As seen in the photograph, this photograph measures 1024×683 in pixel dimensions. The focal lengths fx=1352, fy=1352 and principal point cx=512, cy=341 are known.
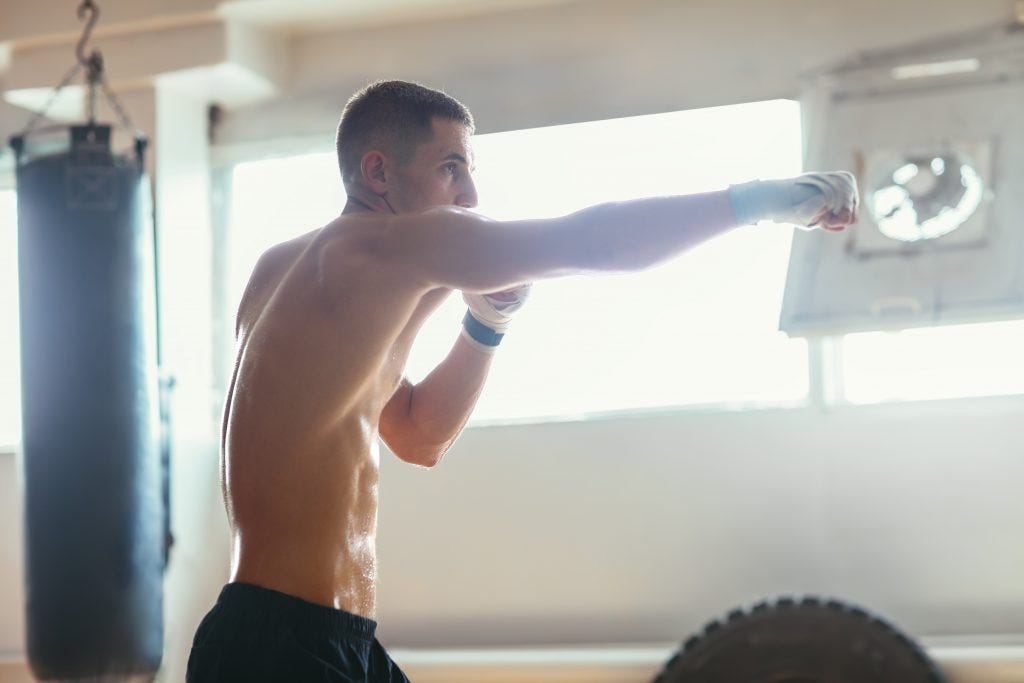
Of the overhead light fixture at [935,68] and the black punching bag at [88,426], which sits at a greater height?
the overhead light fixture at [935,68]

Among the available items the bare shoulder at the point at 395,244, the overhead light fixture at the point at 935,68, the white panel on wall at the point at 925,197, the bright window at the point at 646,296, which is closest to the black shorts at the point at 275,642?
the bare shoulder at the point at 395,244

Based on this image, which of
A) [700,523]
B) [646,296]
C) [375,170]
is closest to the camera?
[375,170]

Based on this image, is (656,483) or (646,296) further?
(646,296)

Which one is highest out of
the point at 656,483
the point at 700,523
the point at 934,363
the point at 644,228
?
the point at 934,363

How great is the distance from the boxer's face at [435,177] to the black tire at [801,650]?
2.20 metres

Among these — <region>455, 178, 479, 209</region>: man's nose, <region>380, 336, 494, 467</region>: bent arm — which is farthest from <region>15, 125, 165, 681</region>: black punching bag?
<region>455, 178, 479, 209</region>: man's nose

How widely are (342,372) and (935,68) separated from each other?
10.1 feet

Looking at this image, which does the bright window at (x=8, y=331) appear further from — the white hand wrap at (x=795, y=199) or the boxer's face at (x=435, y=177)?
the white hand wrap at (x=795, y=199)

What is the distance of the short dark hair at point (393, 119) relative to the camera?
6.74 ft

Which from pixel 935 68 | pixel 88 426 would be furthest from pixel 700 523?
pixel 88 426

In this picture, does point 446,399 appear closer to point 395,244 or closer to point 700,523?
point 395,244

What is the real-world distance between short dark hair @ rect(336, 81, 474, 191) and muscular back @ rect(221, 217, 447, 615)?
207 mm

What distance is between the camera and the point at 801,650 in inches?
150

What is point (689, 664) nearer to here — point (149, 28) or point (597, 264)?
point (597, 264)
